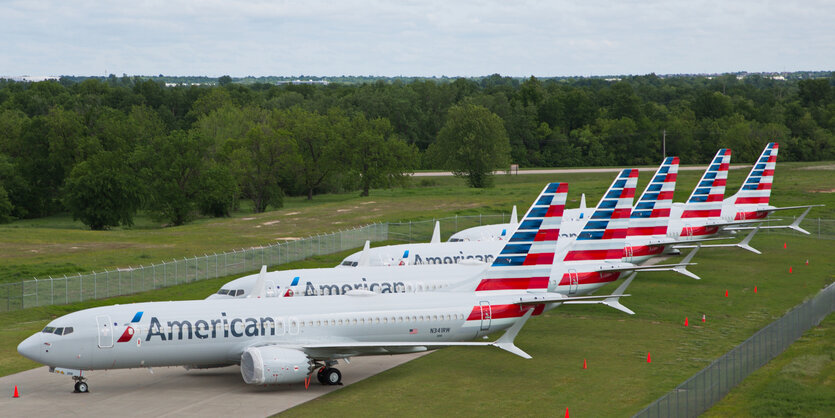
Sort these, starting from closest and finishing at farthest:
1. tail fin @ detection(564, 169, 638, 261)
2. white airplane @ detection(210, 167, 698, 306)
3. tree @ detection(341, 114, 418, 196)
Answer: white airplane @ detection(210, 167, 698, 306) < tail fin @ detection(564, 169, 638, 261) < tree @ detection(341, 114, 418, 196)

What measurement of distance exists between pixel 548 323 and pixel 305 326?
19.3 m

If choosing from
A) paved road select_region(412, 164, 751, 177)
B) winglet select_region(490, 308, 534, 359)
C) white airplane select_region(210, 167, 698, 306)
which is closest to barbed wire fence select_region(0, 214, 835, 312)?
white airplane select_region(210, 167, 698, 306)

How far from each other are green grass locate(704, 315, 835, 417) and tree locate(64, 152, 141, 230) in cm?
10002

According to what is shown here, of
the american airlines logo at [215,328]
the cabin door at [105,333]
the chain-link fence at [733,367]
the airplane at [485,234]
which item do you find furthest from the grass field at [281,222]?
the chain-link fence at [733,367]

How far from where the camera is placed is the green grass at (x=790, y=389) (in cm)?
3609

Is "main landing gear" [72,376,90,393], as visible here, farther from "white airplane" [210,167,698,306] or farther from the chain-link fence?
the chain-link fence

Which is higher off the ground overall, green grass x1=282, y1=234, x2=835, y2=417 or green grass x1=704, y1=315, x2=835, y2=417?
green grass x1=704, y1=315, x2=835, y2=417

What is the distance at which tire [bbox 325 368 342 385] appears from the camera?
138ft

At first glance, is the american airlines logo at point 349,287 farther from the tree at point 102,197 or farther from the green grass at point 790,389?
the tree at point 102,197

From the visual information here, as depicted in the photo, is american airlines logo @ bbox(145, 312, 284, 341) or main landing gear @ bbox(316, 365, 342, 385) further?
main landing gear @ bbox(316, 365, 342, 385)

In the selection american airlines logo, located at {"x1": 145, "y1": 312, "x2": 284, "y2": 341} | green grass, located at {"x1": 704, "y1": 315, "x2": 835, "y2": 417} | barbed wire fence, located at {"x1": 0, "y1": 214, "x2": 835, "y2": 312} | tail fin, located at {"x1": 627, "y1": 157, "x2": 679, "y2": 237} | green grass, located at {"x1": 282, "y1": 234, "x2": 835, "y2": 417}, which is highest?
tail fin, located at {"x1": 627, "y1": 157, "x2": 679, "y2": 237}

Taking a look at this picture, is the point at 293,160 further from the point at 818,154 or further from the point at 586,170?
the point at 818,154

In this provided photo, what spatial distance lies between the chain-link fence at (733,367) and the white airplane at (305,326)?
6959 mm

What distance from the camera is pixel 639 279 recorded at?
73625 millimetres
